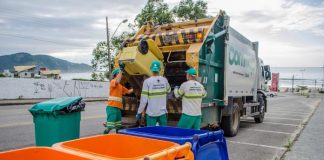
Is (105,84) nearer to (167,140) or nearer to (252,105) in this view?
(252,105)

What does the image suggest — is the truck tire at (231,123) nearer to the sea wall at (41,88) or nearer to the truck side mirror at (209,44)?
the truck side mirror at (209,44)

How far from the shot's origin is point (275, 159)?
216 inches

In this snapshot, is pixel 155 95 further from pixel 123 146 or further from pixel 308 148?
pixel 308 148

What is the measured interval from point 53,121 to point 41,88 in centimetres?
1868

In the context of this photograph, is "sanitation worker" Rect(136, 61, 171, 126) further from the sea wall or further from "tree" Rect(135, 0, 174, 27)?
"tree" Rect(135, 0, 174, 27)

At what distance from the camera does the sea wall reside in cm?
1980

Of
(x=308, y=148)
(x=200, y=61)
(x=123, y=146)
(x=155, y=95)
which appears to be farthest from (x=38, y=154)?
(x=308, y=148)

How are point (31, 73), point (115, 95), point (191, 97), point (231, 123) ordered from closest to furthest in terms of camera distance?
point (191, 97), point (115, 95), point (231, 123), point (31, 73)

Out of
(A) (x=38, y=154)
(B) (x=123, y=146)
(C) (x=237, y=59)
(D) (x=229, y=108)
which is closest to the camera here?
(A) (x=38, y=154)

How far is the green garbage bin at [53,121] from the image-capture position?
420 centimetres

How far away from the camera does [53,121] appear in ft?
13.8

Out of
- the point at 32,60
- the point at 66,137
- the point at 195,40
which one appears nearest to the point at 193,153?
the point at 66,137

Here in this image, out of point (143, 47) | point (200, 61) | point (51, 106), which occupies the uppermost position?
point (143, 47)

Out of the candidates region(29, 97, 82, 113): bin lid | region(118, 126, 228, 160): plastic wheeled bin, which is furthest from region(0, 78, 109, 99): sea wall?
region(118, 126, 228, 160): plastic wheeled bin
